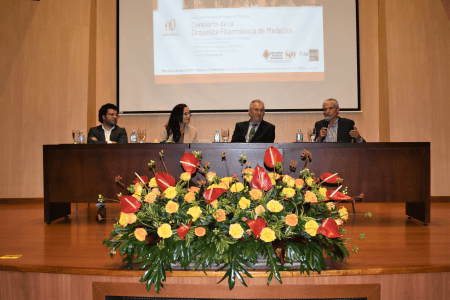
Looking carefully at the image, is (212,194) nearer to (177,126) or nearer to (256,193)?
(256,193)

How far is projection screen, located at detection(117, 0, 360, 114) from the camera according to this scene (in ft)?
16.0

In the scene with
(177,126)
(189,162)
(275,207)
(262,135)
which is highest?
(177,126)

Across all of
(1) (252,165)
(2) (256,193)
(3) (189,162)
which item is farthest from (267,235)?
(1) (252,165)

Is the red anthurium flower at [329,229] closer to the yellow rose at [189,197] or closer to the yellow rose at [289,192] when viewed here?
the yellow rose at [289,192]

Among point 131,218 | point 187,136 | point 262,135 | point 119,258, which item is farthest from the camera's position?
point 187,136

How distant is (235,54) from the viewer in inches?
194

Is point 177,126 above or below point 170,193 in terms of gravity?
above

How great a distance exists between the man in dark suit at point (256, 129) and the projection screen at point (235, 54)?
1013mm

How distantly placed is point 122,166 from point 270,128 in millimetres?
1682

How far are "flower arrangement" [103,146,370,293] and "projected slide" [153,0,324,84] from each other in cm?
383

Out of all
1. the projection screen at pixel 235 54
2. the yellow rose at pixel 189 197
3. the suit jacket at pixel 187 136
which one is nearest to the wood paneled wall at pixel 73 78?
the projection screen at pixel 235 54

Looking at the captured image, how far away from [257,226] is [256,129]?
2873 millimetres

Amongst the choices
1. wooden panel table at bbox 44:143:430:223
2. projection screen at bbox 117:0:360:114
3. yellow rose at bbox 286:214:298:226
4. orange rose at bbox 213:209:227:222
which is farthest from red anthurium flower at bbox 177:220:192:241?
projection screen at bbox 117:0:360:114

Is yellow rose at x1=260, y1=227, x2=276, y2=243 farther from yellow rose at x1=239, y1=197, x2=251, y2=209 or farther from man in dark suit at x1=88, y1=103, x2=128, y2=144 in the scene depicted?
man in dark suit at x1=88, y1=103, x2=128, y2=144
